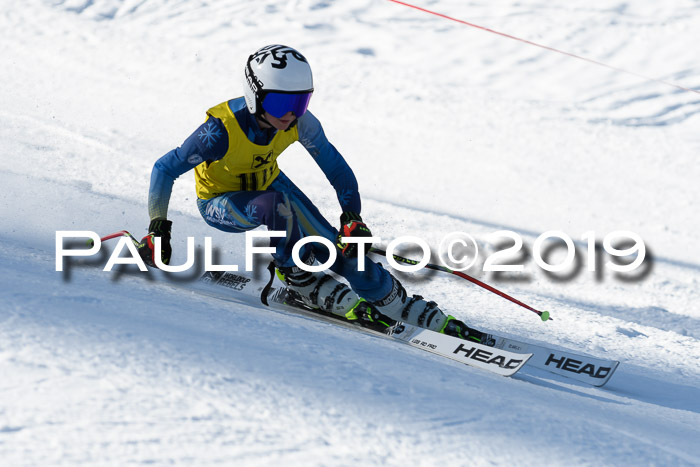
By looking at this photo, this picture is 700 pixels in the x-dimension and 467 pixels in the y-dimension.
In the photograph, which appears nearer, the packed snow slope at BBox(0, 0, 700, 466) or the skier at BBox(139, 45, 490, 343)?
the packed snow slope at BBox(0, 0, 700, 466)

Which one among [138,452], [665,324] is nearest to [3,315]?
[138,452]

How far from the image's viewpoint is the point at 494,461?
1.92 meters

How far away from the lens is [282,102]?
11.6 feet

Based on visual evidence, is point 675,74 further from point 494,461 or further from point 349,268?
point 494,461

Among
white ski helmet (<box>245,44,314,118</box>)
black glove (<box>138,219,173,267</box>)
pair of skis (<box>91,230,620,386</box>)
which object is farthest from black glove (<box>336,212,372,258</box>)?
black glove (<box>138,219,173,267</box>)

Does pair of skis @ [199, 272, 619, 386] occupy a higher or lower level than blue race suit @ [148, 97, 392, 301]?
lower

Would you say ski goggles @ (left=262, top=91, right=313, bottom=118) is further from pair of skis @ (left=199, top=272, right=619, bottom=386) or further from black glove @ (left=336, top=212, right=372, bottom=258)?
pair of skis @ (left=199, top=272, right=619, bottom=386)

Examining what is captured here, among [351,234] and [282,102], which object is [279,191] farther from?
[282,102]

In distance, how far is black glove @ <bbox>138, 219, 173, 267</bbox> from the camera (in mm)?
3531

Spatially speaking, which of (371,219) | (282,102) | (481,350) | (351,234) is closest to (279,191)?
(351,234)

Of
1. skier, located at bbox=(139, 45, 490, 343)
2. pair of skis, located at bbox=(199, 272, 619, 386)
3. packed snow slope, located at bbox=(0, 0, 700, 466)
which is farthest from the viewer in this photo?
skier, located at bbox=(139, 45, 490, 343)

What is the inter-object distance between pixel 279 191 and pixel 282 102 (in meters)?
0.55

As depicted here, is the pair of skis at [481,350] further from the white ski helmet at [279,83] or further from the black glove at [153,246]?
the white ski helmet at [279,83]

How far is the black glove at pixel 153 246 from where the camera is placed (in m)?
3.53
